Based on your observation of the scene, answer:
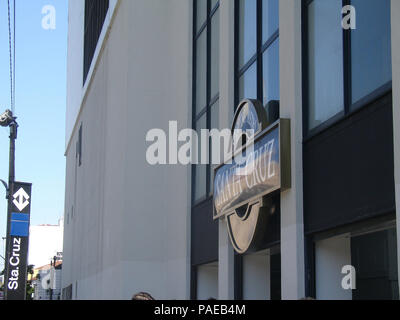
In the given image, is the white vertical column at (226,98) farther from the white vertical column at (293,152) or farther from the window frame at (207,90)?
the white vertical column at (293,152)

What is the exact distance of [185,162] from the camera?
56.3 feet

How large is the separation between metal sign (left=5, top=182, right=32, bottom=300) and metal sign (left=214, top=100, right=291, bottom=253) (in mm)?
11440

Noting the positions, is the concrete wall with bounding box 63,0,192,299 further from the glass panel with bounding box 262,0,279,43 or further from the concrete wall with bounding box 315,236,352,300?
the concrete wall with bounding box 315,236,352,300

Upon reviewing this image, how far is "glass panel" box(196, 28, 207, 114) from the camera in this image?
16.6 meters

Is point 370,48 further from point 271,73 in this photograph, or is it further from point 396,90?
point 271,73

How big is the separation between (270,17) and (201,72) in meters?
5.14

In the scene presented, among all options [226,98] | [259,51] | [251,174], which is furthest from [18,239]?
[251,174]

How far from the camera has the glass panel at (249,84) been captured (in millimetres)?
12805

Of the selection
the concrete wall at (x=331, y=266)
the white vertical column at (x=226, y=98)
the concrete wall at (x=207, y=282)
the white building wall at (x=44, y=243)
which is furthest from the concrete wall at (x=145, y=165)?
the white building wall at (x=44, y=243)

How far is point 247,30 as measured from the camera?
1354cm

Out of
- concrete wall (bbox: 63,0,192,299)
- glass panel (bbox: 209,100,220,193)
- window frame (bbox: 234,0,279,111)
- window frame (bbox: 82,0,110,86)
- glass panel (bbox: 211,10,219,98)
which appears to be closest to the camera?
window frame (bbox: 234,0,279,111)

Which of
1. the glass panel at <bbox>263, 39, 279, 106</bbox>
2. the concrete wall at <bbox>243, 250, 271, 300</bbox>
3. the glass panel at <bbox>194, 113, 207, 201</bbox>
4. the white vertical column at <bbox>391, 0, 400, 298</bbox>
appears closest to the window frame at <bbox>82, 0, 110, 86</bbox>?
the glass panel at <bbox>194, 113, 207, 201</bbox>

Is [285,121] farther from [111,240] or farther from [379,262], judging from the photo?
[111,240]

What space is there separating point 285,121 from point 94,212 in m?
17.5
